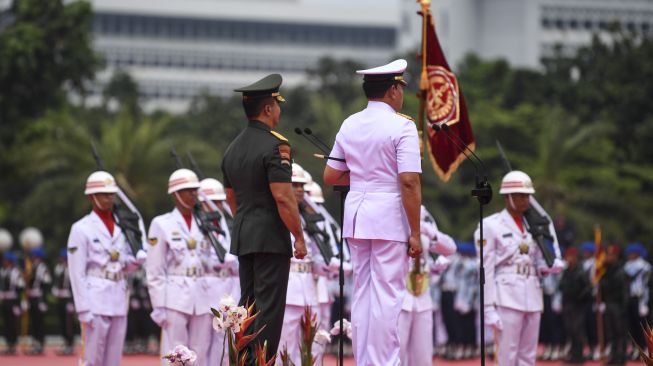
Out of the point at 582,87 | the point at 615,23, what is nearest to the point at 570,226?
the point at 615,23

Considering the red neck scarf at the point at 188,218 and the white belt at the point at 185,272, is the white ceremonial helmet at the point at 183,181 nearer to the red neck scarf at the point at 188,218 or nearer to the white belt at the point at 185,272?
the red neck scarf at the point at 188,218

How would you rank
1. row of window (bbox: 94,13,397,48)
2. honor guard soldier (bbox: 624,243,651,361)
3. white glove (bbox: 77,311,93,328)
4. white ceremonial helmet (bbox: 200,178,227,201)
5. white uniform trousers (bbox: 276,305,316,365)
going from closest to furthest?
1. white glove (bbox: 77,311,93,328)
2. white uniform trousers (bbox: 276,305,316,365)
3. white ceremonial helmet (bbox: 200,178,227,201)
4. honor guard soldier (bbox: 624,243,651,361)
5. row of window (bbox: 94,13,397,48)

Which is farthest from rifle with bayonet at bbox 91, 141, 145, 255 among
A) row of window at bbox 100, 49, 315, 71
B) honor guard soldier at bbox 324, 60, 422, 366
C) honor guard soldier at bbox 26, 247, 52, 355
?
row of window at bbox 100, 49, 315, 71

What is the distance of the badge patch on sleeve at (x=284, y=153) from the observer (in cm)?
1091

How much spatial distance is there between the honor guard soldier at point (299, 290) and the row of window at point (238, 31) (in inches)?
4577

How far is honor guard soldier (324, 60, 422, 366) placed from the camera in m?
10.6

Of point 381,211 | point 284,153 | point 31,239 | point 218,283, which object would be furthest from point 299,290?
point 31,239

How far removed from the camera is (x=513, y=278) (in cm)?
1423

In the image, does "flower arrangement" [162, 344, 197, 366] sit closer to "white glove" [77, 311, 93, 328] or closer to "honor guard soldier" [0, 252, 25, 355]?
"white glove" [77, 311, 93, 328]

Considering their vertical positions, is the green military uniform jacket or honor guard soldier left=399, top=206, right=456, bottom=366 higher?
the green military uniform jacket

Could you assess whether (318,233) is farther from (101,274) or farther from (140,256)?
(101,274)

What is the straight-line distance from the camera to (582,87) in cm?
4138

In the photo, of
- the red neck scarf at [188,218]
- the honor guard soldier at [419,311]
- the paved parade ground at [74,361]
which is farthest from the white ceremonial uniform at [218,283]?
the paved parade ground at [74,361]

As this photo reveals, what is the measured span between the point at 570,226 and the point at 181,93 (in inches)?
3827
